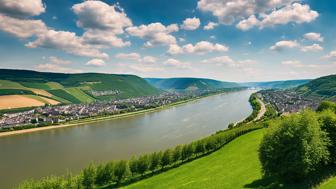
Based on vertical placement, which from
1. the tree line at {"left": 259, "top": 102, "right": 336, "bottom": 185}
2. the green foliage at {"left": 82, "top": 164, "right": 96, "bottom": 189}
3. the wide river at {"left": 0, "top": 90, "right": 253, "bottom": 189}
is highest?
the tree line at {"left": 259, "top": 102, "right": 336, "bottom": 185}

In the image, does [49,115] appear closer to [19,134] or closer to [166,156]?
[19,134]

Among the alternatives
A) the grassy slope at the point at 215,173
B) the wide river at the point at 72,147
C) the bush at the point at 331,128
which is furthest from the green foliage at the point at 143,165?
the bush at the point at 331,128

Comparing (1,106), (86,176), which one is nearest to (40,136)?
(86,176)

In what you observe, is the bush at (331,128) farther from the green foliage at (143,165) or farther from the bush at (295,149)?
the green foliage at (143,165)

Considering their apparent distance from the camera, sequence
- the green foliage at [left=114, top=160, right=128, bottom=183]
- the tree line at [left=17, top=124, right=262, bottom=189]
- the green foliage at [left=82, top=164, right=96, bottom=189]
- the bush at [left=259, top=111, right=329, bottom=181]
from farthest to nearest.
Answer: the green foliage at [left=114, top=160, right=128, bottom=183]
the green foliage at [left=82, top=164, right=96, bottom=189]
the tree line at [left=17, top=124, right=262, bottom=189]
the bush at [left=259, top=111, right=329, bottom=181]

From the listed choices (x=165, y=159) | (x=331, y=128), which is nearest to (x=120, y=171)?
(x=165, y=159)

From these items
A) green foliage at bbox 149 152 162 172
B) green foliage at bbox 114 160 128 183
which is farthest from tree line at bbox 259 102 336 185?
green foliage at bbox 149 152 162 172

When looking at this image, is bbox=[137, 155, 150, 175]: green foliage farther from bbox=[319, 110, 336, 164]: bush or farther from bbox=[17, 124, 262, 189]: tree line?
bbox=[319, 110, 336, 164]: bush
